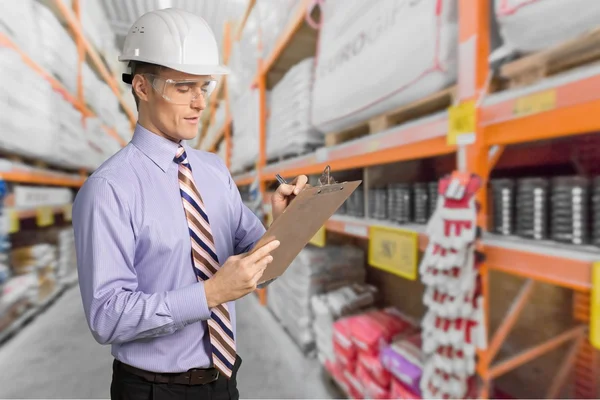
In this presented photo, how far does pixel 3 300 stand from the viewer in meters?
2.88

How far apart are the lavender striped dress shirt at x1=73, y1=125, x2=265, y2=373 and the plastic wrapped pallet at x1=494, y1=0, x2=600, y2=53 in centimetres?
105

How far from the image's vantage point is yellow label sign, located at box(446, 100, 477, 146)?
1164 mm

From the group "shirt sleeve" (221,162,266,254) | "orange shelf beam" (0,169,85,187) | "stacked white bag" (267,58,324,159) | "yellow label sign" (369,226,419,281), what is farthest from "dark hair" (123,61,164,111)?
"orange shelf beam" (0,169,85,187)

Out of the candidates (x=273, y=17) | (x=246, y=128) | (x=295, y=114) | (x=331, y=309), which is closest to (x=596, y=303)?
(x=331, y=309)

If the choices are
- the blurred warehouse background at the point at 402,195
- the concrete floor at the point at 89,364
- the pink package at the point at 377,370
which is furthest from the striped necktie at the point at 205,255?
the concrete floor at the point at 89,364

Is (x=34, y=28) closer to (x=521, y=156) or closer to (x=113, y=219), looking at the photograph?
(x=113, y=219)

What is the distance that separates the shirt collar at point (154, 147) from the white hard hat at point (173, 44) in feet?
0.69

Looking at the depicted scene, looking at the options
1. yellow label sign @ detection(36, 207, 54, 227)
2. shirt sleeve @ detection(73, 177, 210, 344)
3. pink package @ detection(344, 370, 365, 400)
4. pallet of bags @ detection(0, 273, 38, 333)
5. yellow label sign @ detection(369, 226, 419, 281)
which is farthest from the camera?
yellow label sign @ detection(36, 207, 54, 227)

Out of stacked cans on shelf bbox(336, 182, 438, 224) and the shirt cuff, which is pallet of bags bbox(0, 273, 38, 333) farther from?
stacked cans on shelf bbox(336, 182, 438, 224)

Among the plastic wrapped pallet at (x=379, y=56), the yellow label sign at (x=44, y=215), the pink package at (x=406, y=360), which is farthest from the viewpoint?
the yellow label sign at (x=44, y=215)

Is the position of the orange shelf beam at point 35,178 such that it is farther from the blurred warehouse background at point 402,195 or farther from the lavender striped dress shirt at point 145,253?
the lavender striped dress shirt at point 145,253

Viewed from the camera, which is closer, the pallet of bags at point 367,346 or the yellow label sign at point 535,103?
the yellow label sign at point 535,103

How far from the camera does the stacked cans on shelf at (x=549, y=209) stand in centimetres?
95

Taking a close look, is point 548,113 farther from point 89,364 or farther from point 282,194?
point 89,364
